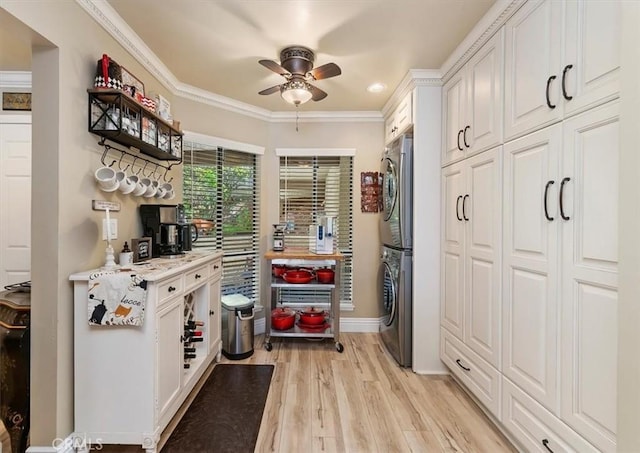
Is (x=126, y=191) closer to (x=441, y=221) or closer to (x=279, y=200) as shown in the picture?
(x=279, y=200)

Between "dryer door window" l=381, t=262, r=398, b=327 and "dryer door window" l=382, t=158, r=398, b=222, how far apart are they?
1.80ft

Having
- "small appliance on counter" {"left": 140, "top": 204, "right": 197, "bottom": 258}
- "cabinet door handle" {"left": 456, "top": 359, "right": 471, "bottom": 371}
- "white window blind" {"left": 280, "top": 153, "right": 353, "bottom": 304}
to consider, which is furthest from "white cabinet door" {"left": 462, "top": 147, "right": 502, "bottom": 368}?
"small appliance on counter" {"left": 140, "top": 204, "right": 197, "bottom": 258}

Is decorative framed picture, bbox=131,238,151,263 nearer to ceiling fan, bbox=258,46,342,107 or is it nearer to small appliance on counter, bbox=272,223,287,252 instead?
small appliance on counter, bbox=272,223,287,252

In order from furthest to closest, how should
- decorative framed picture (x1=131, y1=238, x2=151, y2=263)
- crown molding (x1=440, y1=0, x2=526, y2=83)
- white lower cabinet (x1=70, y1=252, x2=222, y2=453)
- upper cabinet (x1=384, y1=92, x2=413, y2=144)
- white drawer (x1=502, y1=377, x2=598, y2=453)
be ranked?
1. upper cabinet (x1=384, y1=92, x2=413, y2=144)
2. decorative framed picture (x1=131, y1=238, x2=151, y2=263)
3. crown molding (x1=440, y1=0, x2=526, y2=83)
4. white lower cabinet (x1=70, y1=252, x2=222, y2=453)
5. white drawer (x1=502, y1=377, x2=598, y2=453)

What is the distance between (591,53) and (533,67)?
0.35 m

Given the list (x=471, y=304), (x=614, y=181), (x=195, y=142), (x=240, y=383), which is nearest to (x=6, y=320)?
(x=240, y=383)

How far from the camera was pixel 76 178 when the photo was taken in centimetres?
170

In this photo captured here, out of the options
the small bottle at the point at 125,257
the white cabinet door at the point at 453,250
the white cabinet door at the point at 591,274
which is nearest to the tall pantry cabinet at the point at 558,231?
the white cabinet door at the point at 591,274

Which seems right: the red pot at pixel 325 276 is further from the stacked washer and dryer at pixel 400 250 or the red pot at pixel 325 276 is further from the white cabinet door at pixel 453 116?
the white cabinet door at pixel 453 116

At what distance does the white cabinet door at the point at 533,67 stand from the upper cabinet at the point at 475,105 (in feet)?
0.30

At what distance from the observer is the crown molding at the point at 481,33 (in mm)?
1751

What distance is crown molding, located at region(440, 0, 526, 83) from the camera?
1751mm

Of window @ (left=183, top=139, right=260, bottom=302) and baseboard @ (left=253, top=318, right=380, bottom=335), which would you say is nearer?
window @ (left=183, top=139, right=260, bottom=302)

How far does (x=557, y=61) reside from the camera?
54.8 inches
